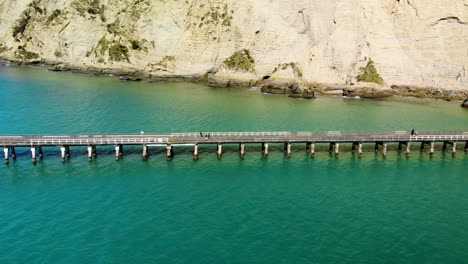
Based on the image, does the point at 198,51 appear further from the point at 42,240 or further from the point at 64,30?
the point at 42,240

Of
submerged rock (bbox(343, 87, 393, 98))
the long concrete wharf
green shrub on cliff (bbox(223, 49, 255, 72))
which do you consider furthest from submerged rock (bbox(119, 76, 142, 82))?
the long concrete wharf

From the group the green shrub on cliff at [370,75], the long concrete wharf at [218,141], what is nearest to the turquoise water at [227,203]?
the long concrete wharf at [218,141]

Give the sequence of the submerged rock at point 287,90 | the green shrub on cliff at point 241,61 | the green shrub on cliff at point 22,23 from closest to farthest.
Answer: the submerged rock at point 287,90 < the green shrub on cliff at point 241,61 < the green shrub on cliff at point 22,23

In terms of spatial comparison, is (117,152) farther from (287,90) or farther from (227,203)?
(287,90)

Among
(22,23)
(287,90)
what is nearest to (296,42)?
(287,90)

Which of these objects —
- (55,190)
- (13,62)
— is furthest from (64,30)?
(55,190)

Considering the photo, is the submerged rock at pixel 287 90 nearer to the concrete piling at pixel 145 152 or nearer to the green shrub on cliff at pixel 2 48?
the concrete piling at pixel 145 152
